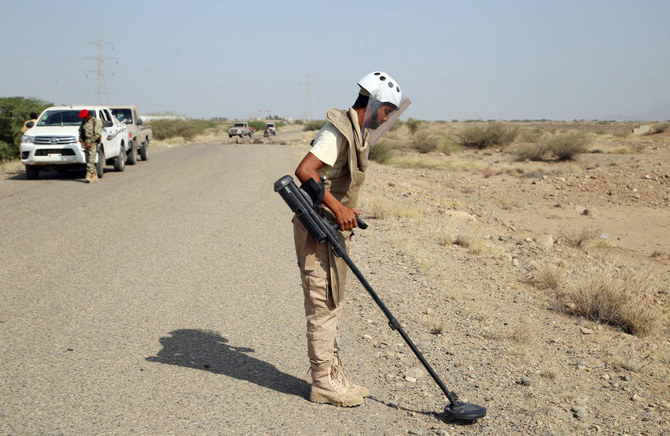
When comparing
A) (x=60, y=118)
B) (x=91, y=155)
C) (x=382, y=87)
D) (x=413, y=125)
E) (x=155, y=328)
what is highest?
(x=413, y=125)

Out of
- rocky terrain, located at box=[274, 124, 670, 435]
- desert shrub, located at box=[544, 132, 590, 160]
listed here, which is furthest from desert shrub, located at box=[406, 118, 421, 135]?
rocky terrain, located at box=[274, 124, 670, 435]

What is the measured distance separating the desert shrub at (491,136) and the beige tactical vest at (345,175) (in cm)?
3507

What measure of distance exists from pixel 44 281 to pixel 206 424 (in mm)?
3947

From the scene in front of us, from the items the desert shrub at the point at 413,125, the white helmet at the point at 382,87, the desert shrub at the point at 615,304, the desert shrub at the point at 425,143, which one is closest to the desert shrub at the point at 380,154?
the desert shrub at the point at 425,143

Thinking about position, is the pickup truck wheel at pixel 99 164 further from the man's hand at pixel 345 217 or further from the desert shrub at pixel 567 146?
the desert shrub at pixel 567 146

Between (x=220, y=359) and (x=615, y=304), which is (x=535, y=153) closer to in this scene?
(x=615, y=304)

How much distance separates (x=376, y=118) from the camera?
3.77m

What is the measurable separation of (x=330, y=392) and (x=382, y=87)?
1966 millimetres

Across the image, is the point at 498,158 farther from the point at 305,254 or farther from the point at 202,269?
the point at 305,254

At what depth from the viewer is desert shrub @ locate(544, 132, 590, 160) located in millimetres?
27906

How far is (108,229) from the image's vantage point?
32.0 feet

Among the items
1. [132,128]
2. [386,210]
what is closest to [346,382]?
[386,210]

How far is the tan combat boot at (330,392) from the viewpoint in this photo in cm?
398

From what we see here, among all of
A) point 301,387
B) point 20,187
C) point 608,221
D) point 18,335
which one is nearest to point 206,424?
point 301,387
